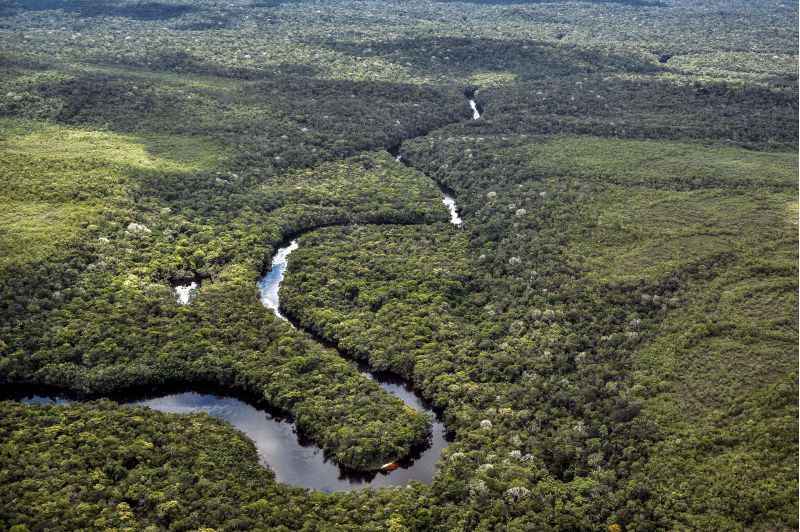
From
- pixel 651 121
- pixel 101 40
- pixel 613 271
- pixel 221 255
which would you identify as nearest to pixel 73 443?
pixel 221 255

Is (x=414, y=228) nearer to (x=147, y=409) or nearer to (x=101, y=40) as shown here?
(x=147, y=409)

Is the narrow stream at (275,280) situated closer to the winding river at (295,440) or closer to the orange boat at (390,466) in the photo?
the winding river at (295,440)

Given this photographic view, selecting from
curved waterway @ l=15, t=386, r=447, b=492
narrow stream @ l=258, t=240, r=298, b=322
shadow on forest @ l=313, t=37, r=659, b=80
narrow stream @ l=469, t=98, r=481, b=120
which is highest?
shadow on forest @ l=313, t=37, r=659, b=80

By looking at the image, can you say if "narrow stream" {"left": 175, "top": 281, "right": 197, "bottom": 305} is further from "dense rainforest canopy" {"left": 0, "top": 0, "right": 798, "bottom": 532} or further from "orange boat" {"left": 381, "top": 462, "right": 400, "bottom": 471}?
"orange boat" {"left": 381, "top": 462, "right": 400, "bottom": 471}

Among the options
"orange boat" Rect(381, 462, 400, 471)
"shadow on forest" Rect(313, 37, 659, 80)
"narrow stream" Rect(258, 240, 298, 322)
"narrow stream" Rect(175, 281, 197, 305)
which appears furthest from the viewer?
"shadow on forest" Rect(313, 37, 659, 80)

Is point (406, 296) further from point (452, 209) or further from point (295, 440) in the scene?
point (452, 209)

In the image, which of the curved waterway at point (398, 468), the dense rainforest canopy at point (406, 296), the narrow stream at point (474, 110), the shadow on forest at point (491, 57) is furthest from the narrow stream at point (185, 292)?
the shadow on forest at point (491, 57)

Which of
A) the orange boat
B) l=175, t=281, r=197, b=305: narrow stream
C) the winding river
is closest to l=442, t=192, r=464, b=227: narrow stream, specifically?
l=175, t=281, r=197, b=305: narrow stream

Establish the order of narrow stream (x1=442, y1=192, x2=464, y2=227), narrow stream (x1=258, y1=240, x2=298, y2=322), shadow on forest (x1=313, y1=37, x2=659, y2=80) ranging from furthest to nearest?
1. shadow on forest (x1=313, y1=37, x2=659, y2=80)
2. narrow stream (x1=442, y1=192, x2=464, y2=227)
3. narrow stream (x1=258, y1=240, x2=298, y2=322)

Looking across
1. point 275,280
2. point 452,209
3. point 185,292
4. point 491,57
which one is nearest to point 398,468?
point 275,280
